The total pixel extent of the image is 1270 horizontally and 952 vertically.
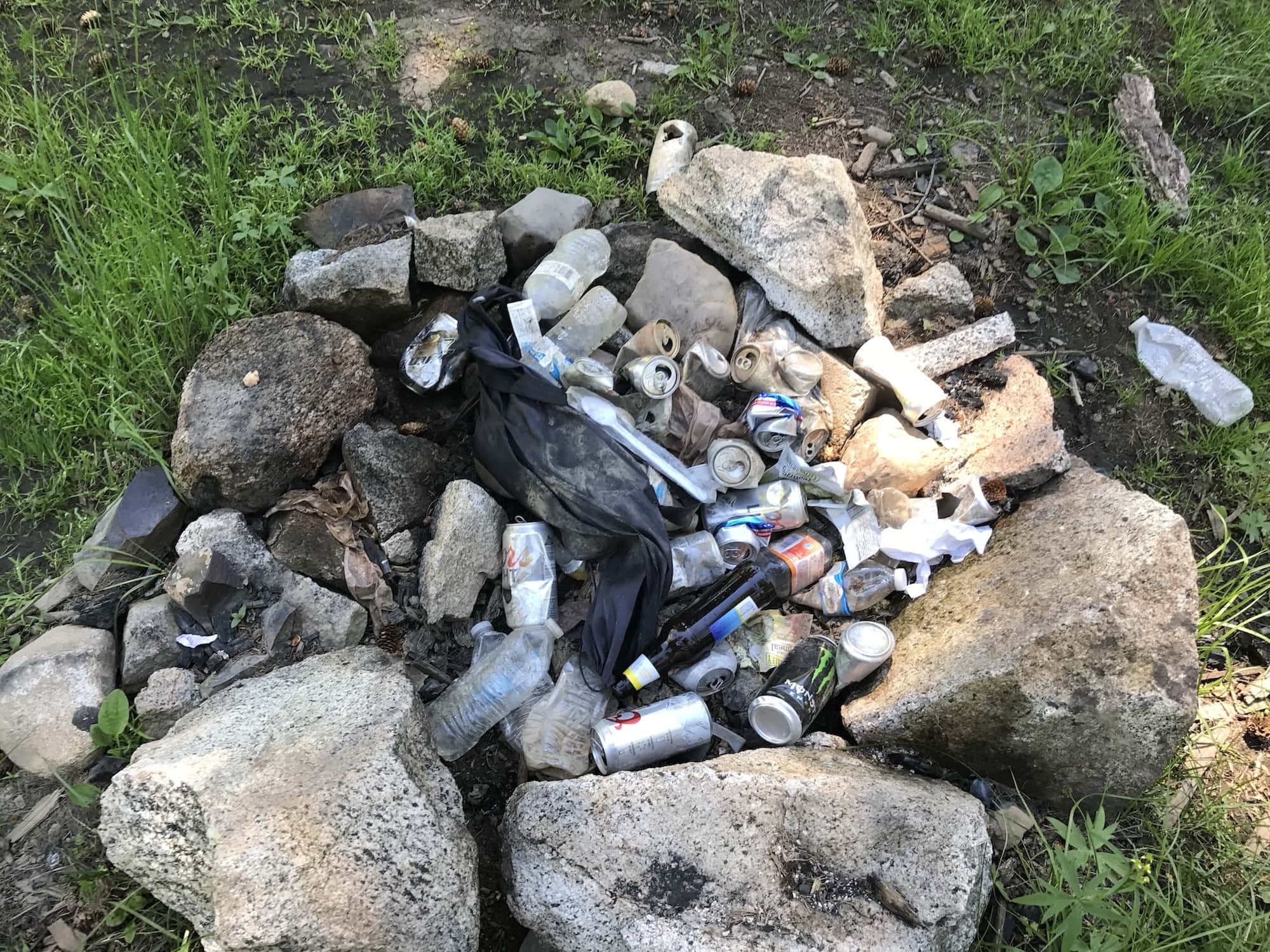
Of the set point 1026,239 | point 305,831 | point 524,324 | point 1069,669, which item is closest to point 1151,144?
point 1026,239

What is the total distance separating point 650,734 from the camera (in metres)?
2.42

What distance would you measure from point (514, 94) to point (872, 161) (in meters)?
1.53

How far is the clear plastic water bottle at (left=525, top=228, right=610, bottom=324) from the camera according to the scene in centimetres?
305

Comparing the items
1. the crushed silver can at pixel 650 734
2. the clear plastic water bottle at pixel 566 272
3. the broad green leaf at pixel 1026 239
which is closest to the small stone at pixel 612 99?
the clear plastic water bottle at pixel 566 272

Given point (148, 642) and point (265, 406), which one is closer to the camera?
point (148, 642)

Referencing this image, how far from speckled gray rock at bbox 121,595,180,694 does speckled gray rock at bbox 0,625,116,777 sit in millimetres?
71

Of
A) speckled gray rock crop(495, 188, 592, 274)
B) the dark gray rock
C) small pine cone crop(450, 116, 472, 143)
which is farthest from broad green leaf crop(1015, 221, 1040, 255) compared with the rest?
the dark gray rock

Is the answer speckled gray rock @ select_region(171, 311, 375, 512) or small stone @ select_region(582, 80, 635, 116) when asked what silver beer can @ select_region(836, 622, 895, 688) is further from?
small stone @ select_region(582, 80, 635, 116)

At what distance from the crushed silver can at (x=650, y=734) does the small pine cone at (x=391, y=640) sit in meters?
A: 0.64

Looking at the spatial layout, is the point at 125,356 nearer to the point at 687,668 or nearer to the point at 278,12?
the point at 278,12

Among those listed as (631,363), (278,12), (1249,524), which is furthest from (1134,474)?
(278,12)

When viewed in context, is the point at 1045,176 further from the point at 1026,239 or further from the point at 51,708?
the point at 51,708

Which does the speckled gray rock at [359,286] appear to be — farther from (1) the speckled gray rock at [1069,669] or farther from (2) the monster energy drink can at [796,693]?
(1) the speckled gray rock at [1069,669]

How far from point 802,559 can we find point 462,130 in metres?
2.21
